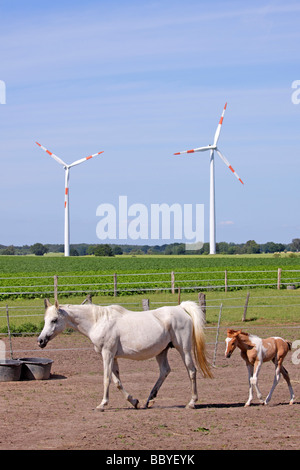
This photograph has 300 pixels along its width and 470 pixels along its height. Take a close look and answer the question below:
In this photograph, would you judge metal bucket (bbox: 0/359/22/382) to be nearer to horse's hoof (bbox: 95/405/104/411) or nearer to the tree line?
horse's hoof (bbox: 95/405/104/411)

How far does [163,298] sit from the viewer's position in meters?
28.8

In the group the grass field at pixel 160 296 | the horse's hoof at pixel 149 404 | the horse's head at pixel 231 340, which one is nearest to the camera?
the horse's hoof at pixel 149 404

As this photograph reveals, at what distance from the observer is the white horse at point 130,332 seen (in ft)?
30.3

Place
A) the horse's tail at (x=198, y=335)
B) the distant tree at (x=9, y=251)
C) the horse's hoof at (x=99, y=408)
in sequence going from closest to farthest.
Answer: the horse's hoof at (x=99, y=408), the horse's tail at (x=198, y=335), the distant tree at (x=9, y=251)

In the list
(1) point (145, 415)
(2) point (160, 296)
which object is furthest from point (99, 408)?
(2) point (160, 296)

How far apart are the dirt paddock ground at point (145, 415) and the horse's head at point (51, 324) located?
39.9 inches

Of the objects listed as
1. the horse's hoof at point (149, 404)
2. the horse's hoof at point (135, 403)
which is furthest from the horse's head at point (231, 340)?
the horse's hoof at point (135, 403)

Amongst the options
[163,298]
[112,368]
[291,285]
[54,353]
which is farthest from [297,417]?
[291,285]

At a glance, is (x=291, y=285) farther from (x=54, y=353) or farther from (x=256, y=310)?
(x=54, y=353)

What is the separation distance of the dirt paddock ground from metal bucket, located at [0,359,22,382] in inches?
7.8

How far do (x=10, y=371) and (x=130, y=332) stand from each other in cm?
362

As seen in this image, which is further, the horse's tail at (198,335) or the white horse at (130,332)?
the horse's tail at (198,335)

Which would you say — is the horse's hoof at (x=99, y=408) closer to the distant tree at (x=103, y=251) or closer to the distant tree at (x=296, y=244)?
the distant tree at (x=103, y=251)

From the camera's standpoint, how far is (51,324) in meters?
9.24
